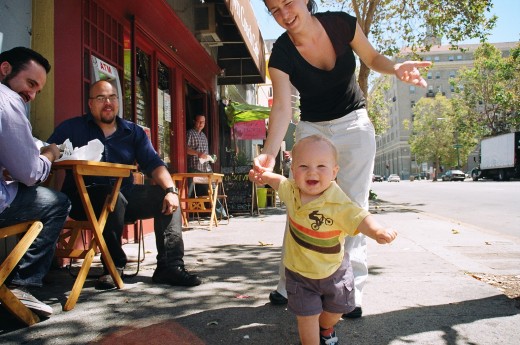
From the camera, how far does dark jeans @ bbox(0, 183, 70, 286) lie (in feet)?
7.99

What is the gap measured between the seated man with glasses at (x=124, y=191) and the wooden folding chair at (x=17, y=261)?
84 cm

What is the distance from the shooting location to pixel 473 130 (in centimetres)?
4775

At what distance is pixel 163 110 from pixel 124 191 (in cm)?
428

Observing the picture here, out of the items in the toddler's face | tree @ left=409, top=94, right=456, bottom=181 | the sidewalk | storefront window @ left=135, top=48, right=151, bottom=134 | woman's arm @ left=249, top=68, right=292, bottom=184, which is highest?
tree @ left=409, top=94, right=456, bottom=181

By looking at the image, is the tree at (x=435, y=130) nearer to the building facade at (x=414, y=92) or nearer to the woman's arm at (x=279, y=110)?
the building facade at (x=414, y=92)

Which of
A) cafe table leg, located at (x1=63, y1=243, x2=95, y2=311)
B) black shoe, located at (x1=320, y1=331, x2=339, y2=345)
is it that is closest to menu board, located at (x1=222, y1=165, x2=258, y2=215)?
cafe table leg, located at (x1=63, y1=243, x2=95, y2=311)

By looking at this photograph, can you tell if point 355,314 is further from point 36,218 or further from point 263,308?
point 36,218

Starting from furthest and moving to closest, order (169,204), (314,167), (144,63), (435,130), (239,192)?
(435,130)
(239,192)
(144,63)
(169,204)
(314,167)

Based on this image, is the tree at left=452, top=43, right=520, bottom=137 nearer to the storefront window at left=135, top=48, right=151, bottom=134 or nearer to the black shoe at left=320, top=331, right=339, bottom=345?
the storefront window at left=135, top=48, right=151, bottom=134

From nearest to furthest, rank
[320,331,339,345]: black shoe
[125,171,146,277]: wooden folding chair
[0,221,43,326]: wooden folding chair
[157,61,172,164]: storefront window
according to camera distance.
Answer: [320,331,339,345]: black shoe < [0,221,43,326]: wooden folding chair < [125,171,146,277]: wooden folding chair < [157,61,172,164]: storefront window

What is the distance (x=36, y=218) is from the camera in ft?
8.27

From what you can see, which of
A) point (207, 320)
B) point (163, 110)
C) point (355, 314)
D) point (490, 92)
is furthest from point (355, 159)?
point (490, 92)

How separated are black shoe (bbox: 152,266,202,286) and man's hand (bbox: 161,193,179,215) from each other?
1.49 ft

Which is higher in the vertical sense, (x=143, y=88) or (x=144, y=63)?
(x=144, y=63)
